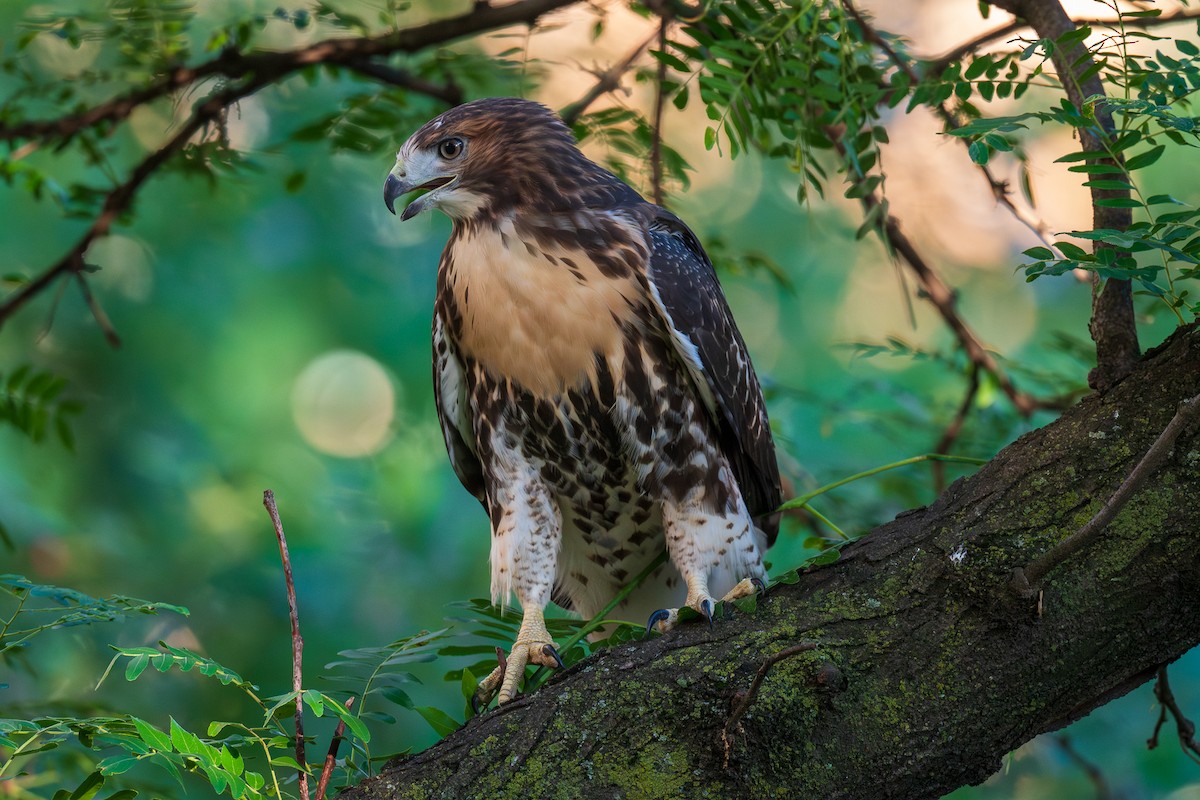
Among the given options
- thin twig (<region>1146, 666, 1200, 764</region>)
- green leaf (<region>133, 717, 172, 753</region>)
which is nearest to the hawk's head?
green leaf (<region>133, 717, 172, 753</region>)

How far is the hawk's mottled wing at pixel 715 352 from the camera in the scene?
3232 mm

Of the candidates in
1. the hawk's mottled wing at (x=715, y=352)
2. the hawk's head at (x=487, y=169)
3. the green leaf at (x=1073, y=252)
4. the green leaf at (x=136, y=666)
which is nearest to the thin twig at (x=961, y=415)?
the hawk's mottled wing at (x=715, y=352)

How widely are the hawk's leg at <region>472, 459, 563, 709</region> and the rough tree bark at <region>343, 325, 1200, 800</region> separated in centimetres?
89

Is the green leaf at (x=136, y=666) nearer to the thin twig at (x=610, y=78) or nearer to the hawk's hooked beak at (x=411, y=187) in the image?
the hawk's hooked beak at (x=411, y=187)

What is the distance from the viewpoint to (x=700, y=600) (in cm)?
296

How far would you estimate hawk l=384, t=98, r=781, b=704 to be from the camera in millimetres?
3221

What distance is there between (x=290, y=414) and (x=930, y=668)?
6.99m

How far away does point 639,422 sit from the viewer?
3.27 metres

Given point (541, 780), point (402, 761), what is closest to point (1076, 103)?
point (541, 780)

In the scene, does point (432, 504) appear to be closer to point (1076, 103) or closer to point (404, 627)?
point (404, 627)

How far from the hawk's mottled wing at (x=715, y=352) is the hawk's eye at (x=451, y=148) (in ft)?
1.92

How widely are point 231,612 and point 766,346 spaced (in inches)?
183

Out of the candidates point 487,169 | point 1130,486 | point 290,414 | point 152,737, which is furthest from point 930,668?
→ point 290,414

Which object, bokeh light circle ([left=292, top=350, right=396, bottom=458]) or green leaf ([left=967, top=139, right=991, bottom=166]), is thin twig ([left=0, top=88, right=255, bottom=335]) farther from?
bokeh light circle ([left=292, top=350, right=396, bottom=458])
